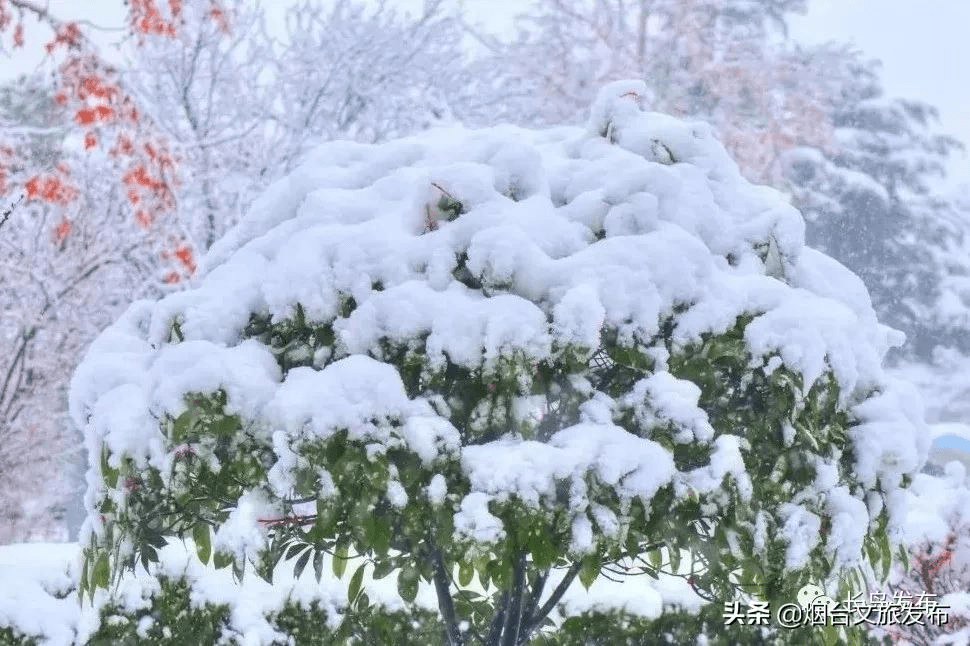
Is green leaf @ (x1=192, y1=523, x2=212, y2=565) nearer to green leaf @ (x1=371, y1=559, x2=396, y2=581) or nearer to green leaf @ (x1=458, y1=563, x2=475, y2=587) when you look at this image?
green leaf @ (x1=371, y1=559, x2=396, y2=581)

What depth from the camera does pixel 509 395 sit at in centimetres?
223

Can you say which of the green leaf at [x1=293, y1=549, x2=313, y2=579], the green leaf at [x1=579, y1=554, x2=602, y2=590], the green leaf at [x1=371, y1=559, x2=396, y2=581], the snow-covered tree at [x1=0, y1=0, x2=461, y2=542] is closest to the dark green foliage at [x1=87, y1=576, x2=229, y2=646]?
the green leaf at [x1=293, y1=549, x2=313, y2=579]

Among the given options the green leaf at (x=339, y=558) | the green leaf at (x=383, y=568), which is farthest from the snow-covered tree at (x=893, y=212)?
the green leaf at (x=339, y=558)

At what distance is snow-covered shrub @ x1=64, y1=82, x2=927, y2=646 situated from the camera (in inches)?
84.2

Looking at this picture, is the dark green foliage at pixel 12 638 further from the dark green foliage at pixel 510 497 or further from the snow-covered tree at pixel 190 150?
the snow-covered tree at pixel 190 150

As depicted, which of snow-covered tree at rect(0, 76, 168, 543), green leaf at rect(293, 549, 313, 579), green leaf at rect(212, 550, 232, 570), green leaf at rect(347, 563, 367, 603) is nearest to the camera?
green leaf at rect(212, 550, 232, 570)

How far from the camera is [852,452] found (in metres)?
2.54

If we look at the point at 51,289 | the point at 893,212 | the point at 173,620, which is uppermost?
the point at 51,289

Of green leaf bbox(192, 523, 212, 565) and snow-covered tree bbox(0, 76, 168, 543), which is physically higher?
green leaf bbox(192, 523, 212, 565)

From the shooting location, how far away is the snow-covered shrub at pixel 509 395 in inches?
84.2

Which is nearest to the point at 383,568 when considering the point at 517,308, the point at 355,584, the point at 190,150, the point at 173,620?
the point at 355,584

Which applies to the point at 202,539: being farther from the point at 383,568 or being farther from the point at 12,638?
the point at 12,638

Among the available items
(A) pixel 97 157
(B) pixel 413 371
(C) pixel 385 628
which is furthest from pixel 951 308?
(B) pixel 413 371

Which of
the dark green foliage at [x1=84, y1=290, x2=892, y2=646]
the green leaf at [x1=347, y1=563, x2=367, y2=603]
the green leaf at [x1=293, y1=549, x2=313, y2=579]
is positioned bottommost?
the green leaf at [x1=293, y1=549, x2=313, y2=579]
